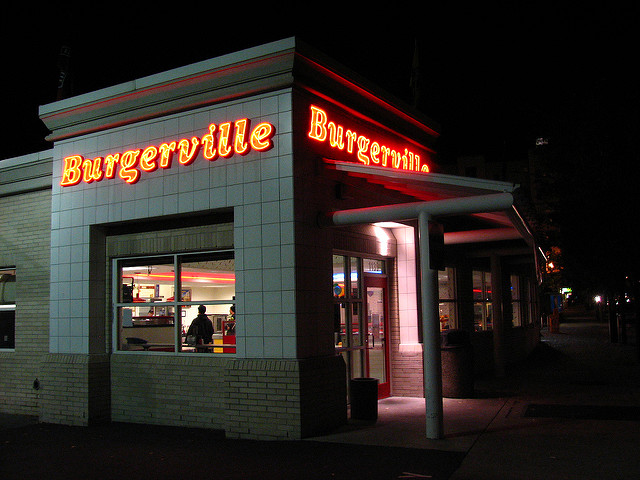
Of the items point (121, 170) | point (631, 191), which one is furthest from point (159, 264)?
point (631, 191)

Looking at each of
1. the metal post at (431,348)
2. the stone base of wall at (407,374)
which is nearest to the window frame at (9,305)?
the stone base of wall at (407,374)

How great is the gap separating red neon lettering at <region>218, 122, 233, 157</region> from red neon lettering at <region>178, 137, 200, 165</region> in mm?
458

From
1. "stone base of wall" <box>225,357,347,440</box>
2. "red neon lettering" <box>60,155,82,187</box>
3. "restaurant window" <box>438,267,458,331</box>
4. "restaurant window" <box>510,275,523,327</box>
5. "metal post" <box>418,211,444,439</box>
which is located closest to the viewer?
"metal post" <box>418,211,444,439</box>

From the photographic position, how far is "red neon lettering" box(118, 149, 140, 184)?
412 inches

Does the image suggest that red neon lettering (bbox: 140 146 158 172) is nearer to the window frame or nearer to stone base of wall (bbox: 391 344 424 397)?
the window frame

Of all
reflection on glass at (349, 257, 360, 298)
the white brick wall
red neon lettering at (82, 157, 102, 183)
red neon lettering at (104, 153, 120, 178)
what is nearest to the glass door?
reflection on glass at (349, 257, 360, 298)

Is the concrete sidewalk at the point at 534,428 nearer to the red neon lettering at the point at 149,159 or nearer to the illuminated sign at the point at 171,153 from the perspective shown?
the illuminated sign at the point at 171,153

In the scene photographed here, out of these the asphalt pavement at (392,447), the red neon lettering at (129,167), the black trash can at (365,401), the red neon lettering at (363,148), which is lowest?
the asphalt pavement at (392,447)

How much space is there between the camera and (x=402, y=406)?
1103 cm

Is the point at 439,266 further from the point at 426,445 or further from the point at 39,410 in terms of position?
the point at 39,410

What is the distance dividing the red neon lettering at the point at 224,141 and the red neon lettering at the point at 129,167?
68.5 inches

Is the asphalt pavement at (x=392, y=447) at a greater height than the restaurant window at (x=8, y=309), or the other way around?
the restaurant window at (x=8, y=309)

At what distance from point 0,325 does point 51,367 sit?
268 cm

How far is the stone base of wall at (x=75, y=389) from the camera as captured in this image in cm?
1052
